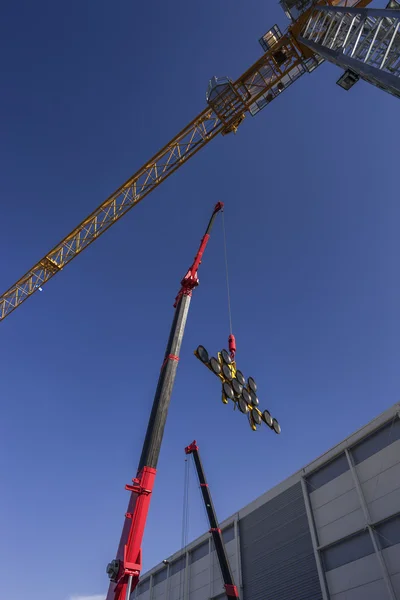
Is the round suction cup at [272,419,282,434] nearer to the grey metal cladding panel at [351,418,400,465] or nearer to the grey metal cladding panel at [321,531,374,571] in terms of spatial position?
the grey metal cladding panel at [351,418,400,465]

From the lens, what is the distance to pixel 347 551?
714 inches

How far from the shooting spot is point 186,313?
1616 centimetres

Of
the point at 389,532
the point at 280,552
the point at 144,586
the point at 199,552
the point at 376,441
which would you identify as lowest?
the point at 389,532

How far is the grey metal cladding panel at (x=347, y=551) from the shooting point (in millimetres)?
17469

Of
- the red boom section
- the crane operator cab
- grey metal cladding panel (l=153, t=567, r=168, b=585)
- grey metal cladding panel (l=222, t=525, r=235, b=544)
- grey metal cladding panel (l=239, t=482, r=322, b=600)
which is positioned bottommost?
the red boom section

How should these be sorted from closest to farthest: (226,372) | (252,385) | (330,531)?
(226,372) → (252,385) → (330,531)

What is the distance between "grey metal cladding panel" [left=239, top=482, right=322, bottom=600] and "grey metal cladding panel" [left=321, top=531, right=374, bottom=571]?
1.04 m

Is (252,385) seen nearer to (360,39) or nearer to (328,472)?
(328,472)

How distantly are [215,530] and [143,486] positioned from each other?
452 inches

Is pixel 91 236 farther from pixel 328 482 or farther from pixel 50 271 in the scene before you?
pixel 328 482

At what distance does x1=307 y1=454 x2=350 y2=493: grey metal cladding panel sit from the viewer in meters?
20.1

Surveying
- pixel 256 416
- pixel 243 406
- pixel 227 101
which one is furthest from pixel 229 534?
pixel 227 101

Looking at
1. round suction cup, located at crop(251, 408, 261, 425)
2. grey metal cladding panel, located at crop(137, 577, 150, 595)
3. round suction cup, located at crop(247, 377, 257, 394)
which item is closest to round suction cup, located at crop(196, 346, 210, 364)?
round suction cup, located at crop(247, 377, 257, 394)

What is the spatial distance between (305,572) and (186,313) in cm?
1441
